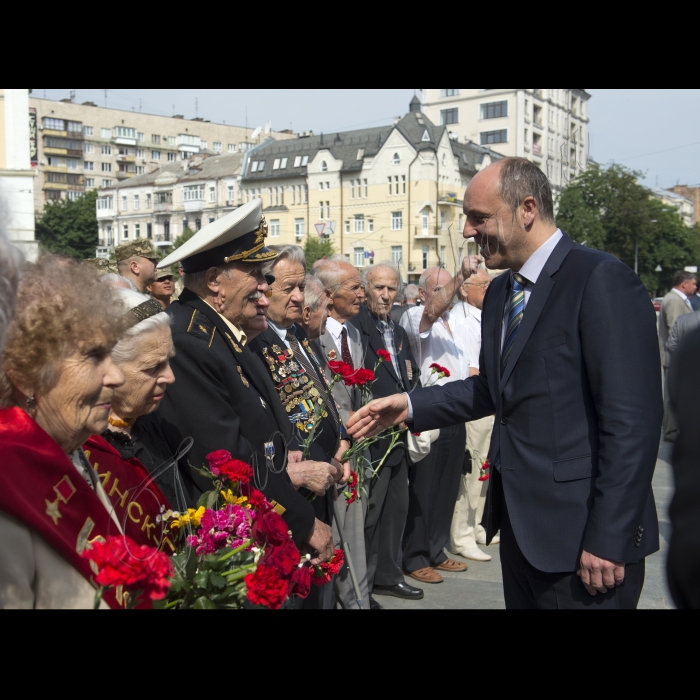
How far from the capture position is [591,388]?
99.9 inches

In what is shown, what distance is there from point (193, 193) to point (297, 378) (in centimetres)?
8125

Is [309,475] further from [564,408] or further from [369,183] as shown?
[369,183]

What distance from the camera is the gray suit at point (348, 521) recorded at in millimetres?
4086

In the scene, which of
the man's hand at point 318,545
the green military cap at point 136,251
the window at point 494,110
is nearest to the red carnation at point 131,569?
the man's hand at point 318,545

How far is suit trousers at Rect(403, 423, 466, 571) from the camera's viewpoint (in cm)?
595

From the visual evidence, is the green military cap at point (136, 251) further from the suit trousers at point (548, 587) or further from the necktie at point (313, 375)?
the suit trousers at point (548, 587)

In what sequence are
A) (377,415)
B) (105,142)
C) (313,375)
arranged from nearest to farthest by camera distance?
(377,415) < (313,375) < (105,142)

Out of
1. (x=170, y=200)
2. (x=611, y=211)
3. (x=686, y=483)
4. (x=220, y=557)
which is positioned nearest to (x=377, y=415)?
(x=220, y=557)

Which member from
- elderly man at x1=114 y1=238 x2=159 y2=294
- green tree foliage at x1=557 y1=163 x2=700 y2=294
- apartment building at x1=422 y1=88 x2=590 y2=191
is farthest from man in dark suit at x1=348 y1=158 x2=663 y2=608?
apartment building at x1=422 y1=88 x2=590 y2=191

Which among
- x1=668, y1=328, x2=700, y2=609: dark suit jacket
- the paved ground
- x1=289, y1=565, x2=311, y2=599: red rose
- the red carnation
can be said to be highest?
x1=668, y1=328, x2=700, y2=609: dark suit jacket

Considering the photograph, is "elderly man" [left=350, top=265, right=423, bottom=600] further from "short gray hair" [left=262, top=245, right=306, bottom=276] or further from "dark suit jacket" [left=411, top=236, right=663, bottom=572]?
"dark suit jacket" [left=411, top=236, right=663, bottom=572]

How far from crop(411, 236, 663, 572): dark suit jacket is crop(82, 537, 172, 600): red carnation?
1411 millimetres

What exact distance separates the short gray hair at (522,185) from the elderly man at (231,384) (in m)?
1.04

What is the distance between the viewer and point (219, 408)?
111 inches
